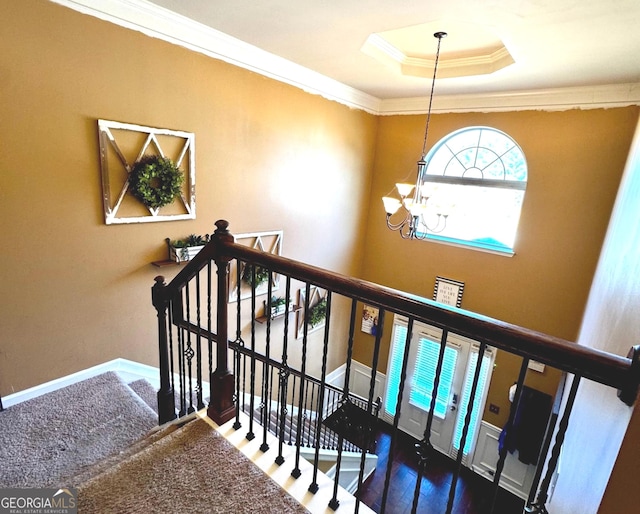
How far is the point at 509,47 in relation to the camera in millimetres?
2611

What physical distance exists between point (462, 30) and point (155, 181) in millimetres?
2826

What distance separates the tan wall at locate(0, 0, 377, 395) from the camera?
2.01 meters

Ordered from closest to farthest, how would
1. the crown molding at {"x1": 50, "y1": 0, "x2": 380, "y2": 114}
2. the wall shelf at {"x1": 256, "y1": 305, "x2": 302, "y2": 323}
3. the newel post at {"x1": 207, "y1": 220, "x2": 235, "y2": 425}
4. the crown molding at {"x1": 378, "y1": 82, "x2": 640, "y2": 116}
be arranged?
the newel post at {"x1": 207, "y1": 220, "x2": 235, "y2": 425} → the crown molding at {"x1": 50, "y1": 0, "x2": 380, "y2": 114} → the crown molding at {"x1": 378, "y1": 82, "x2": 640, "y2": 116} → the wall shelf at {"x1": 256, "y1": 305, "x2": 302, "y2": 323}

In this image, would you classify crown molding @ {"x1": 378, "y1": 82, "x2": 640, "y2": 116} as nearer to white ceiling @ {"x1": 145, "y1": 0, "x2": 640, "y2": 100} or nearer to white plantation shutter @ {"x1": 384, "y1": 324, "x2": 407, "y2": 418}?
white ceiling @ {"x1": 145, "y1": 0, "x2": 640, "y2": 100}

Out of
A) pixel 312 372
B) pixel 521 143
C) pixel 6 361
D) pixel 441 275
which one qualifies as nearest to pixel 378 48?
pixel 521 143

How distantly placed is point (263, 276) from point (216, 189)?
1.03 meters

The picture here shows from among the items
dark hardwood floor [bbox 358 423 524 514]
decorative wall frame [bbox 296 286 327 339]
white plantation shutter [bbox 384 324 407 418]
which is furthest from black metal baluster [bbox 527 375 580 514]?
white plantation shutter [bbox 384 324 407 418]

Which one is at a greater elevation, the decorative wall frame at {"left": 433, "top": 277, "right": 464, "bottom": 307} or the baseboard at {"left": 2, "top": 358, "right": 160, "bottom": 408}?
the decorative wall frame at {"left": 433, "top": 277, "right": 464, "bottom": 307}

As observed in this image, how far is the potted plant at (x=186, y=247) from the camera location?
2.77 meters

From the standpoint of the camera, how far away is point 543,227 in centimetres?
376

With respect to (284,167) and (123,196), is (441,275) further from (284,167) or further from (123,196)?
(123,196)

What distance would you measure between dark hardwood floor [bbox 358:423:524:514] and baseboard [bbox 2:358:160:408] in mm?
2901

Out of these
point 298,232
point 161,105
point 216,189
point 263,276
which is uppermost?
point 161,105

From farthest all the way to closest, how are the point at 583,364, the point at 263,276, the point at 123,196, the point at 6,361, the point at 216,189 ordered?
the point at 263,276 → the point at 216,189 → the point at 123,196 → the point at 6,361 → the point at 583,364
